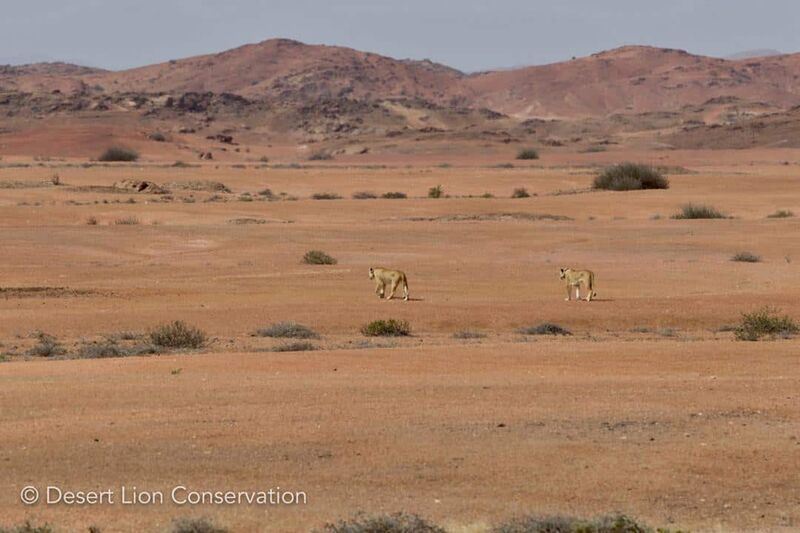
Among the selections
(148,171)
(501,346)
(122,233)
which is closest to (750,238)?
(122,233)

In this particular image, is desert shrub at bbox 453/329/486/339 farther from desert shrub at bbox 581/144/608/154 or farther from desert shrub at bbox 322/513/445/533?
desert shrub at bbox 581/144/608/154

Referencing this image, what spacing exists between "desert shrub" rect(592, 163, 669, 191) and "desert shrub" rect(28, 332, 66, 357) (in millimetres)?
43017

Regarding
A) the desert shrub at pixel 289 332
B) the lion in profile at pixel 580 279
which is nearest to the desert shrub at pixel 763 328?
the lion in profile at pixel 580 279

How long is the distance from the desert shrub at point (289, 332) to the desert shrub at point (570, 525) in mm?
13138

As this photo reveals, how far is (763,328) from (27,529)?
52.9 feet

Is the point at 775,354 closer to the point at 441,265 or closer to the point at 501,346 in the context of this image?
the point at 501,346

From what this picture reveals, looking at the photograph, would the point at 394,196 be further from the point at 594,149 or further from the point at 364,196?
the point at 594,149

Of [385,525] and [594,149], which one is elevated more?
[594,149]

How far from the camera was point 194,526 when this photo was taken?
8.80 metres

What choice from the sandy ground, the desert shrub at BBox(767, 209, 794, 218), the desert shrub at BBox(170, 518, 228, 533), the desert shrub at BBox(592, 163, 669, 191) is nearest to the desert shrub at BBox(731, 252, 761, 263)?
the sandy ground

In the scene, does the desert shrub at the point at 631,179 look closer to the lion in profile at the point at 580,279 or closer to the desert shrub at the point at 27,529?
the lion in profile at the point at 580,279

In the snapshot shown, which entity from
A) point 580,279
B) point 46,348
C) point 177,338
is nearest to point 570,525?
point 177,338

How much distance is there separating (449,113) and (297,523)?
129335 mm

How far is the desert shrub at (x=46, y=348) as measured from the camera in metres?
19.8
